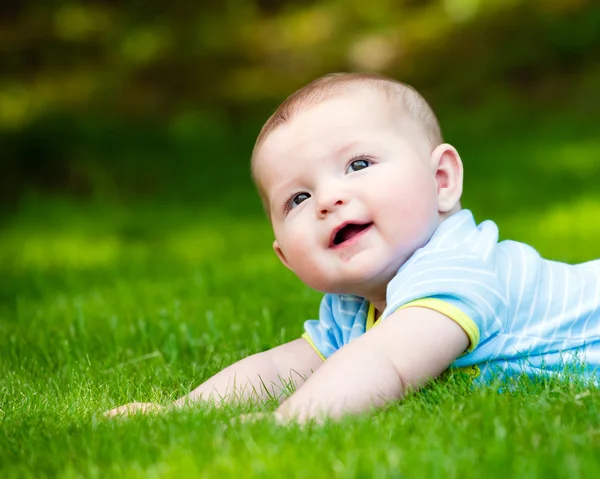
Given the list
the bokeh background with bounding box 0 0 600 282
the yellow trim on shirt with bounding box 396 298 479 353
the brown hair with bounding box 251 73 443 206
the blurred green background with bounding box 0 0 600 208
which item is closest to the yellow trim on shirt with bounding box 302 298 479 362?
the yellow trim on shirt with bounding box 396 298 479 353

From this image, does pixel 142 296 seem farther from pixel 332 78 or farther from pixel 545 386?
pixel 545 386

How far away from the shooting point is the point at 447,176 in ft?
8.45

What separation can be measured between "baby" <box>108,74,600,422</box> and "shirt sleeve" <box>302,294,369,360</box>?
0.06 meters

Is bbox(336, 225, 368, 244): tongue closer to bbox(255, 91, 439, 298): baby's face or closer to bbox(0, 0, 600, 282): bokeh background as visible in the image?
bbox(255, 91, 439, 298): baby's face

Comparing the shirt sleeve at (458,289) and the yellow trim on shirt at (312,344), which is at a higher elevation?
the shirt sleeve at (458,289)

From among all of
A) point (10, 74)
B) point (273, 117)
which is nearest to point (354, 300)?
point (273, 117)

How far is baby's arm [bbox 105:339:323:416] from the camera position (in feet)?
8.13

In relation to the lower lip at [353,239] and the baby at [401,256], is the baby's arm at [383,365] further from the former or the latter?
the lower lip at [353,239]

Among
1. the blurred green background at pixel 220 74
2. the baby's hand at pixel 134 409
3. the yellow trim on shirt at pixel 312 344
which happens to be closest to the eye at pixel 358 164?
the yellow trim on shirt at pixel 312 344

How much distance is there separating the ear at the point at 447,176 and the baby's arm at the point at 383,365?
417mm

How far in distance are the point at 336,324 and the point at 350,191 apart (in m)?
0.52

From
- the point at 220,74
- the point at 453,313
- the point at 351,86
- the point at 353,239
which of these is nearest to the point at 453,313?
the point at 453,313

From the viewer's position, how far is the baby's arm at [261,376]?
248cm

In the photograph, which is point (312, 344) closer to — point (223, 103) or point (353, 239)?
point (353, 239)
